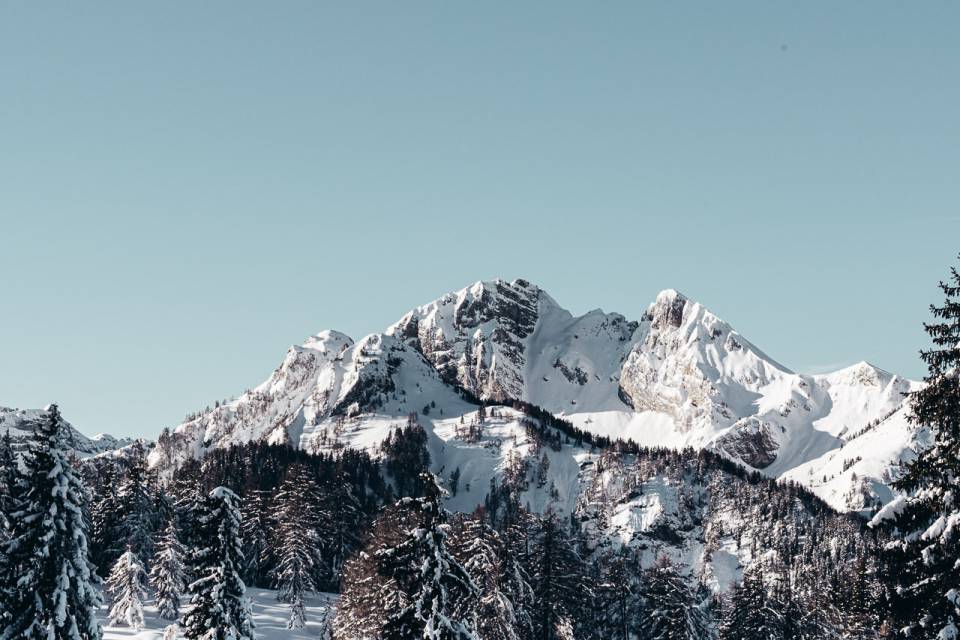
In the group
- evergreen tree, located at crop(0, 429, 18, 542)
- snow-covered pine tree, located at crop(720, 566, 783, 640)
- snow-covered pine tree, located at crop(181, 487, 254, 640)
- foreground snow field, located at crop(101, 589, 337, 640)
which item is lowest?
foreground snow field, located at crop(101, 589, 337, 640)

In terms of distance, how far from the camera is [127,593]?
7169cm

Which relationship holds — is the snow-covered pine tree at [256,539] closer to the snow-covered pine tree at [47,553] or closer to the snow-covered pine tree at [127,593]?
the snow-covered pine tree at [127,593]

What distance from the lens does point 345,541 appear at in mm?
114438

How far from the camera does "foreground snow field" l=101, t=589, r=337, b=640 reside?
69.8m

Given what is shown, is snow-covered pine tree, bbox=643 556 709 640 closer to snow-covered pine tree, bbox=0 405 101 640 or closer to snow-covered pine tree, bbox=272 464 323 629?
snow-covered pine tree, bbox=272 464 323 629

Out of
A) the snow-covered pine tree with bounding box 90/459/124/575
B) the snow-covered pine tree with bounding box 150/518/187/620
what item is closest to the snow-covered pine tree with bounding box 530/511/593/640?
the snow-covered pine tree with bounding box 150/518/187/620

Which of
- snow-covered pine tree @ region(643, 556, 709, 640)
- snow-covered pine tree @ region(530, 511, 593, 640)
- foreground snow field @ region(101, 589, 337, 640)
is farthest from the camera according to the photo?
snow-covered pine tree @ region(643, 556, 709, 640)

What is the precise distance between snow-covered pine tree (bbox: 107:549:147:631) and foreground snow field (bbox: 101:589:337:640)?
2.71 feet

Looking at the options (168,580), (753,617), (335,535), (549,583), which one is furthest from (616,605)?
(168,580)

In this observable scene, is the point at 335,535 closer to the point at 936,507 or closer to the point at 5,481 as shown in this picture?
the point at 5,481

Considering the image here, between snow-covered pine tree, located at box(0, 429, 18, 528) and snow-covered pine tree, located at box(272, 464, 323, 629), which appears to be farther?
snow-covered pine tree, located at box(272, 464, 323, 629)

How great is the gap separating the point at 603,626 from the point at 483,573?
39349 mm

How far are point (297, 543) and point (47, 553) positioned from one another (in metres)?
57.3

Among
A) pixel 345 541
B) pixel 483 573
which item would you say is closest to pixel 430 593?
pixel 483 573
